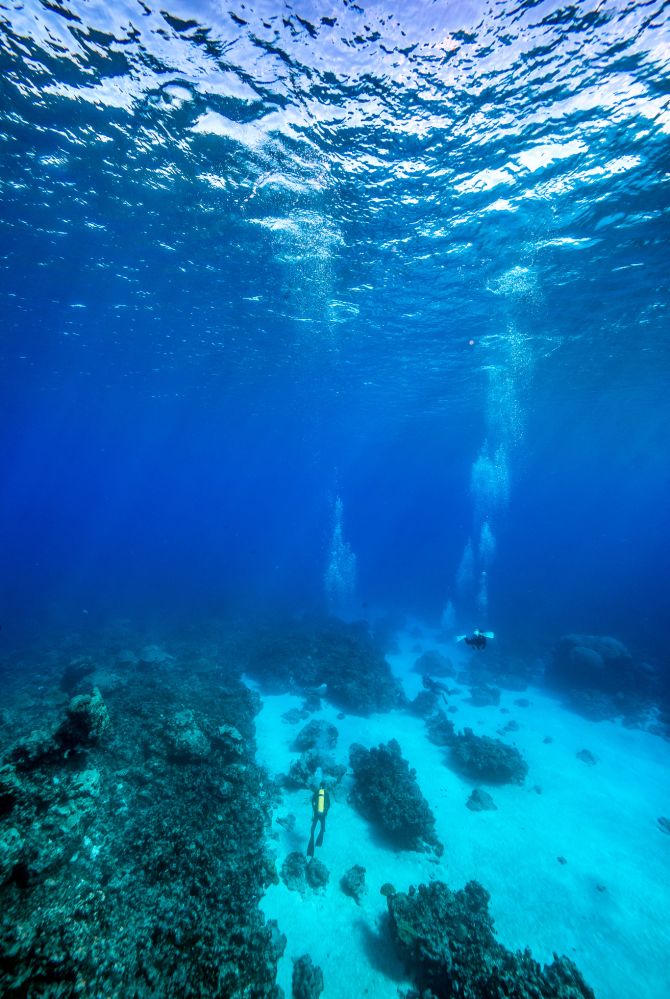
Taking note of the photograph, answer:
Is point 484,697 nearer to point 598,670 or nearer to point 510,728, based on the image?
point 510,728

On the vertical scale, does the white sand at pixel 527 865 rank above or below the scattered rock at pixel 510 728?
above

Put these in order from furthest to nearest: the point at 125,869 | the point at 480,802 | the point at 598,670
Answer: the point at 598,670
the point at 480,802
the point at 125,869

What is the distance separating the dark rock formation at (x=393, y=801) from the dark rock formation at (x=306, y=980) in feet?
11.2

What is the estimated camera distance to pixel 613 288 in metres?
16.5

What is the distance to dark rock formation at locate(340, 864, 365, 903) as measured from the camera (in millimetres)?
7848

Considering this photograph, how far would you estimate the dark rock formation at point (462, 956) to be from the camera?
18.3 feet

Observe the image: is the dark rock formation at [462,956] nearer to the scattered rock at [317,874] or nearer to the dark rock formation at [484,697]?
the scattered rock at [317,874]

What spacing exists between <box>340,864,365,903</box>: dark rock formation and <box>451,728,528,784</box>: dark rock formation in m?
5.79

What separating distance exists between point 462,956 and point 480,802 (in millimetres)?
5330

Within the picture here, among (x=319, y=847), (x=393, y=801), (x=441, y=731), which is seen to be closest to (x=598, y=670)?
(x=441, y=731)

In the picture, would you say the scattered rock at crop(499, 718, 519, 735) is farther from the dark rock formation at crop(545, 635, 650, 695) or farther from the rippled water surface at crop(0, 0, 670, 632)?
the rippled water surface at crop(0, 0, 670, 632)

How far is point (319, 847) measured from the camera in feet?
29.3

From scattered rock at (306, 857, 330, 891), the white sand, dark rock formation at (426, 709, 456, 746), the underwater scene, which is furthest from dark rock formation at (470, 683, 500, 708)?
scattered rock at (306, 857, 330, 891)

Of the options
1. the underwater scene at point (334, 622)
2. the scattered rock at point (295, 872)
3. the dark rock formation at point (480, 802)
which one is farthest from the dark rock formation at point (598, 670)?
the scattered rock at point (295, 872)
